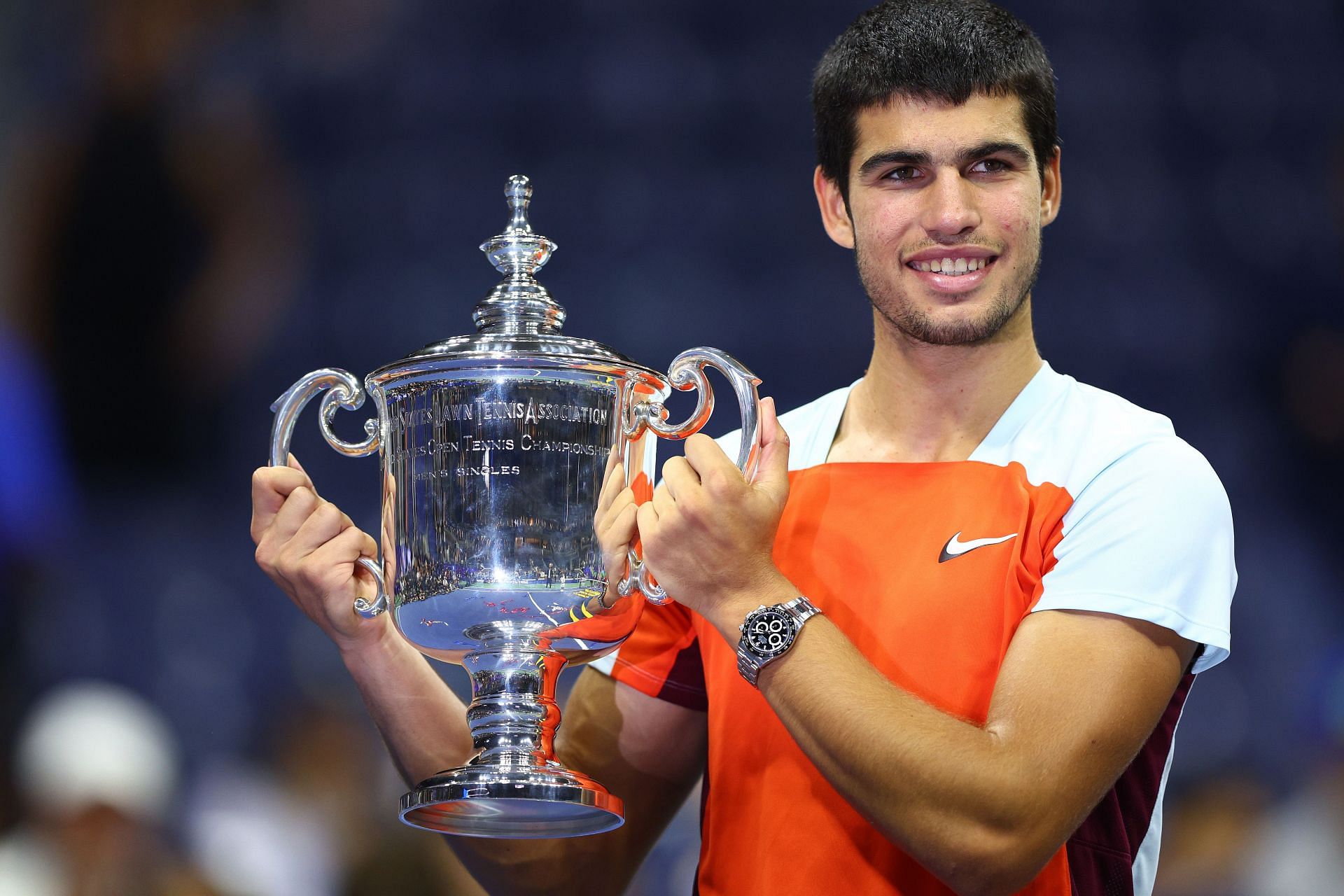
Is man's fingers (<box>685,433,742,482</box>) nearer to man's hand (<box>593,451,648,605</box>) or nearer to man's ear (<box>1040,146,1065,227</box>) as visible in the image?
man's hand (<box>593,451,648,605</box>)

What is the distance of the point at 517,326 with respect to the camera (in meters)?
1.59

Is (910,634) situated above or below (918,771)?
above

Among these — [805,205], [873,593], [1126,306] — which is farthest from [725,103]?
[873,593]

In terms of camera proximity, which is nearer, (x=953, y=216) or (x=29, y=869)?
(x=953, y=216)

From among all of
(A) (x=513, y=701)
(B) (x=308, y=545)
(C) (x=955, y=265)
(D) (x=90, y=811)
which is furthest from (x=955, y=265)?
(D) (x=90, y=811)

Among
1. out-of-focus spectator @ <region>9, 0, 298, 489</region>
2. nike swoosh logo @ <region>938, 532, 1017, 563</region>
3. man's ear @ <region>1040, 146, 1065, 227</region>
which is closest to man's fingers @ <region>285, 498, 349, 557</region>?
nike swoosh logo @ <region>938, 532, 1017, 563</region>

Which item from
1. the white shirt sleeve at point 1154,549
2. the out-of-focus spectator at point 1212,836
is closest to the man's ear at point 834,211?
the white shirt sleeve at point 1154,549

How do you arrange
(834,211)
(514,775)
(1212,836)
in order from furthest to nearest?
(1212,836) → (834,211) → (514,775)

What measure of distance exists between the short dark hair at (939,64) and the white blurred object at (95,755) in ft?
8.06

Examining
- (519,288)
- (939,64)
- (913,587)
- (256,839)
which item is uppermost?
(939,64)

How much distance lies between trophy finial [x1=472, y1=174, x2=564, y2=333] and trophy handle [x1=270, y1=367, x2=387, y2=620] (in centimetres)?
16

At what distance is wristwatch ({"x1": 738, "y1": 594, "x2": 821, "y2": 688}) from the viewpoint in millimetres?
1428

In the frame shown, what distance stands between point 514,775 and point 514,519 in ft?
0.86

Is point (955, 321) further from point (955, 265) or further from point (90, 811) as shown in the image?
point (90, 811)
